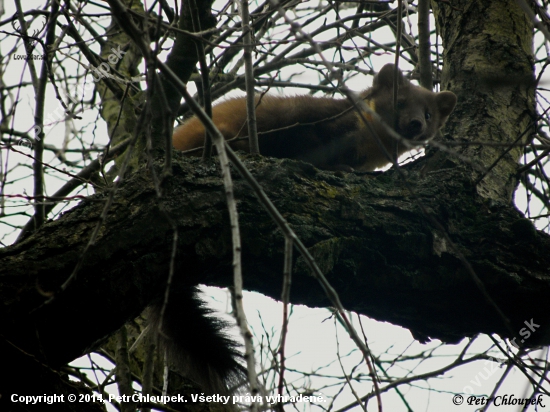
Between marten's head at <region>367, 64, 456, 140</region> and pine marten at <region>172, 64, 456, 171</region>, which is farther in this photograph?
marten's head at <region>367, 64, 456, 140</region>

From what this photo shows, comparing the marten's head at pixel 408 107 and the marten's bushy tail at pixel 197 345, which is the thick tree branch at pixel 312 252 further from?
the marten's head at pixel 408 107

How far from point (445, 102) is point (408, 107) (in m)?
0.95

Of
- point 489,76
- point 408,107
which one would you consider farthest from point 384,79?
point 489,76

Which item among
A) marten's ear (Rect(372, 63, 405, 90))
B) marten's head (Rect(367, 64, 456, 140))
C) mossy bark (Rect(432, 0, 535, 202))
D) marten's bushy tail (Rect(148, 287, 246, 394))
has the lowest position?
marten's bushy tail (Rect(148, 287, 246, 394))

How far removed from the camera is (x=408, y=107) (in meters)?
4.82

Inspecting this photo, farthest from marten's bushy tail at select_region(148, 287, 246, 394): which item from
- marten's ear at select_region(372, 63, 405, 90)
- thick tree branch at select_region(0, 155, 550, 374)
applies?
marten's ear at select_region(372, 63, 405, 90)

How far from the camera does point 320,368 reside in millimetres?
4746

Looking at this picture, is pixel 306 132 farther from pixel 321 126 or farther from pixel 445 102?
pixel 445 102

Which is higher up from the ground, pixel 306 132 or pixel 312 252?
pixel 306 132

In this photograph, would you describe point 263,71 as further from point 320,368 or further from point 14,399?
point 14,399

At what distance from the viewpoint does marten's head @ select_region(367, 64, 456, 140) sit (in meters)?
4.62

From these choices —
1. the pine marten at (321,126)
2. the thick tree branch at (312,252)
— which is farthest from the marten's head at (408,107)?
the thick tree branch at (312,252)

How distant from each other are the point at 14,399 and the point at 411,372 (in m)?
3.12

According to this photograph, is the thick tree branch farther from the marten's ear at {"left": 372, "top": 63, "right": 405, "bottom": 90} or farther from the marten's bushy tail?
the marten's ear at {"left": 372, "top": 63, "right": 405, "bottom": 90}
